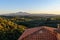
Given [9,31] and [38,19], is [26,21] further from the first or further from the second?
[9,31]

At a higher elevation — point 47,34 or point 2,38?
point 47,34

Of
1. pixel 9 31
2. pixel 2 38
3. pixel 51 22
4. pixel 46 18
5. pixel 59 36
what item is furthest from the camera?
pixel 46 18

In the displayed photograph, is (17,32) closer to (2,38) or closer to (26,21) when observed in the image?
(2,38)

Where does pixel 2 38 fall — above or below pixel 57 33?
below

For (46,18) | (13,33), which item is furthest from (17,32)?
(46,18)

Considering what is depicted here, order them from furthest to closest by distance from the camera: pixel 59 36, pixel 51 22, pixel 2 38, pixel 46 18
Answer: pixel 46 18 → pixel 51 22 → pixel 2 38 → pixel 59 36

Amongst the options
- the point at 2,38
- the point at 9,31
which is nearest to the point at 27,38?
the point at 2,38

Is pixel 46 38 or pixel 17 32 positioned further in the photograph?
pixel 17 32

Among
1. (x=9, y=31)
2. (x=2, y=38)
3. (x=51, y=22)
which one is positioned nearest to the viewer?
(x=2, y=38)

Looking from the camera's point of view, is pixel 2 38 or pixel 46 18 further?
pixel 46 18
